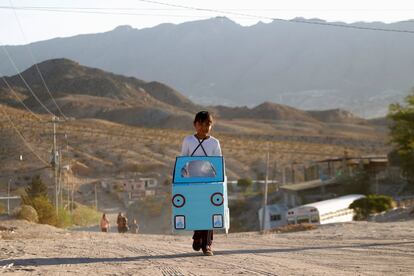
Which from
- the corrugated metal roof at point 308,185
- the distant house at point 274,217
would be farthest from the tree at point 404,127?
the corrugated metal roof at point 308,185

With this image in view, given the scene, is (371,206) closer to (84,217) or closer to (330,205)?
(330,205)

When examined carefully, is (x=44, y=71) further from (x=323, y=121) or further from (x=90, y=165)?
(x=90, y=165)

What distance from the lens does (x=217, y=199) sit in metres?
10.2

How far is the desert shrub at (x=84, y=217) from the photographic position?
157 ft

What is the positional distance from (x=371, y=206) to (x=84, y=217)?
20.2 m

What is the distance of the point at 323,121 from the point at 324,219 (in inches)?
4825

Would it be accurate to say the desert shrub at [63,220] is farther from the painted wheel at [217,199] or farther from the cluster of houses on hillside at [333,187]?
the painted wheel at [217,199]

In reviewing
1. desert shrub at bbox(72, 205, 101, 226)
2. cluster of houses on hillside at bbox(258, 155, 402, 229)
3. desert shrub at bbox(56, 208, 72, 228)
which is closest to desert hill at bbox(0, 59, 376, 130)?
cluster of houses on hillside at bbox(258, 155, 402, 229)

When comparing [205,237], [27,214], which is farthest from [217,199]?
[27,214]

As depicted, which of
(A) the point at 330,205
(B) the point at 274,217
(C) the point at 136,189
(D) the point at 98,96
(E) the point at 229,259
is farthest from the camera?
(D) the point at 98,96

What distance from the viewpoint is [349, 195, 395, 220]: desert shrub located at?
3575cm

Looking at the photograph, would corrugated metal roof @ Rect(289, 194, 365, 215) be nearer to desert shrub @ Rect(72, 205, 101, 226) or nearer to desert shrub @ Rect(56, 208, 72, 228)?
desert shrub @ Rect(56, 208, 72, 228)

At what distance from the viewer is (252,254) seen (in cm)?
1102

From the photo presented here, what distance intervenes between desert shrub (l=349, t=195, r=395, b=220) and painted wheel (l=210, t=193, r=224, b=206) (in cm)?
2604
